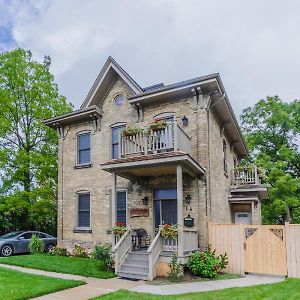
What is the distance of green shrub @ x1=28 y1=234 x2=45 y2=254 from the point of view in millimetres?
16375

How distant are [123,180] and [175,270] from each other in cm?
540

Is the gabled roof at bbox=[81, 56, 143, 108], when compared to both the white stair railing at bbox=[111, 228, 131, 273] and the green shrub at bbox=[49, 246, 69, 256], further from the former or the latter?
the green shrub at bbox=[49, 246, 69, 256]

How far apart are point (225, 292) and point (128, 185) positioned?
6865mm

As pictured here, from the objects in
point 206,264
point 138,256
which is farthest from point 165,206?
point 206,264

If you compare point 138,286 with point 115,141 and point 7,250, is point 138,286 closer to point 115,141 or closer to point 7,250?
point 115,141

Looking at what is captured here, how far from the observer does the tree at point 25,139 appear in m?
21.5

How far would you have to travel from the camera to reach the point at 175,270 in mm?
10477

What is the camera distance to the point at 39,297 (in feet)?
27.1

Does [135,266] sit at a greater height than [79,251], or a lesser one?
greater

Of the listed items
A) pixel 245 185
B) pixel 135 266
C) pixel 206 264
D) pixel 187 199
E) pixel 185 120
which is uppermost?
pixel 185 120

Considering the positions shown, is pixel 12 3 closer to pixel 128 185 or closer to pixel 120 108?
pixel 120 108

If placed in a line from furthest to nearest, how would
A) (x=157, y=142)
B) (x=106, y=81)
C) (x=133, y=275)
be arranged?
(x=106, y=81), (x=157, y=142), (x=133, y=275)

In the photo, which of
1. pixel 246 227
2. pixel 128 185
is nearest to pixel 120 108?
pixel 128 185

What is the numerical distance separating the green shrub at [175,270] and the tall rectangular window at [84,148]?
7656mm
